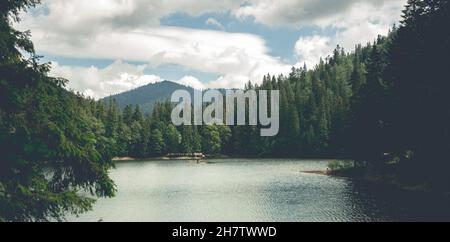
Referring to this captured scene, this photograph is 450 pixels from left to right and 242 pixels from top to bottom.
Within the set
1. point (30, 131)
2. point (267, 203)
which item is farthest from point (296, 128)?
point (30, 131)

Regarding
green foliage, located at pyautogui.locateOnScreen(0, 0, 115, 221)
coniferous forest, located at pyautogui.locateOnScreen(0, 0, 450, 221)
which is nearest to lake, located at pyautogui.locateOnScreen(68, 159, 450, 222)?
coniferous forest, located at pyautogui.locateOnScreen(0, 0, 450, 221)

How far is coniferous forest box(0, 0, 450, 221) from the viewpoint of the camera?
1324 cm

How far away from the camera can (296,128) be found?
491 feet

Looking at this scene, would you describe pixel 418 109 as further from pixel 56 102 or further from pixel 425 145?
pixel 56 102

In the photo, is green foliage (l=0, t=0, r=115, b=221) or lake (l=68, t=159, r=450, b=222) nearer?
green foliage (l=0, t=0, r=115, b=221)

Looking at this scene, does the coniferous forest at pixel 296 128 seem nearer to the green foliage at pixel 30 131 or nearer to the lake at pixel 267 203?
the green foliage at pixel 30 131

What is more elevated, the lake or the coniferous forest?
the coniferous forest

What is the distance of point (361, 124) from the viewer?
69062mm

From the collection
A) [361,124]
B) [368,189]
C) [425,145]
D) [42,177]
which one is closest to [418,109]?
[425,145]

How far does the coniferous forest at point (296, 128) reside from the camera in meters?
13.2

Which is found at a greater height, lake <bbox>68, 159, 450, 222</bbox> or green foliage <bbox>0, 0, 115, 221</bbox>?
green foliage <bbox>0, 0, 115, 221</bbox>

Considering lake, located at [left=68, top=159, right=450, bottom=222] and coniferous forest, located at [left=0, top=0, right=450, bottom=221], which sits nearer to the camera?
coniferous forest, located at [left=0, top=0, right=450, bottom=221]

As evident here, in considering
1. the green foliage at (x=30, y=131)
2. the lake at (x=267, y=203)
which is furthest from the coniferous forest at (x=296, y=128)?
the lake at (x=267, y=203)

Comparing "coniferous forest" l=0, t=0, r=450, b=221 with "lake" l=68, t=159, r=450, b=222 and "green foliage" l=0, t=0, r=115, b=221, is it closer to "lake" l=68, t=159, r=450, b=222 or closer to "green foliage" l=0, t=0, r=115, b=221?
"green foliage" l=0, t=0, r=115, b=221
